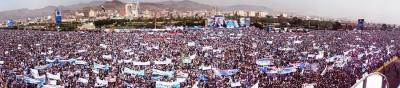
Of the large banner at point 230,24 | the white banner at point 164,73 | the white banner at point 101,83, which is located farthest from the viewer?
the large banner at point 230,24

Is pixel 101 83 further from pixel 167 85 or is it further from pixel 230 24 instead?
pixel 230 24

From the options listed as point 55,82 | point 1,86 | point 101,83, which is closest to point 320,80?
point 101,83

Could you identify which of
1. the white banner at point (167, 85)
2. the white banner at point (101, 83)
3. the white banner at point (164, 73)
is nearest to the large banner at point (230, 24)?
the white banner at point (164, 73)

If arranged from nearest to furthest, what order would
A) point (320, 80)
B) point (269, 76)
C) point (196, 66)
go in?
1. point (320, 80)
2. point (269, 76)
3. point (196, 66)

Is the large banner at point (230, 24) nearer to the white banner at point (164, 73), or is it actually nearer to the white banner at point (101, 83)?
the white banner at point (164, 73)

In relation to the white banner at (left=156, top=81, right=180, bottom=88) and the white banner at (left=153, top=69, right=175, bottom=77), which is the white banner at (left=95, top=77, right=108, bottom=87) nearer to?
the white banner at (left=156, top=81, right=180, bottom=88)

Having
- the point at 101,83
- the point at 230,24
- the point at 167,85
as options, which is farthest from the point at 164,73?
the point at 230,24

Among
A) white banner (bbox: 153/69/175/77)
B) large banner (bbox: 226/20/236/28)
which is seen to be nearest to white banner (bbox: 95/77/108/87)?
→ white banner (bbox: 153/69/175/77)

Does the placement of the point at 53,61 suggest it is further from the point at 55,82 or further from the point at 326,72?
the point at 326,72

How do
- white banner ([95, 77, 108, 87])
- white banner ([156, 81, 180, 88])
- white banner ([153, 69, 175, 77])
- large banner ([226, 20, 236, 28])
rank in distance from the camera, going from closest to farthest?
white banner ([156, 81, 180, 88]), white banner ([95, 77, 108, 87]), white banner ([153, 69, 175, 77]), large banner ([226, 20, 236, 28])

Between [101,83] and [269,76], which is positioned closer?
[101,83]

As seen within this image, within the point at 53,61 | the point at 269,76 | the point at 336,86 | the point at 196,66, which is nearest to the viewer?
the point at 336,86
